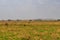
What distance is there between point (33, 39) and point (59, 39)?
290 centimetres

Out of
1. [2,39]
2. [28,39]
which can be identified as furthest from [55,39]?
[2,39]

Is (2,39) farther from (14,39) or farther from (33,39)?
(33,39)

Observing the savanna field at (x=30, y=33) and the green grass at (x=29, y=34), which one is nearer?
the green grass at (x=29, y=34)

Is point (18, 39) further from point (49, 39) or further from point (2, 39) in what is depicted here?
point (49, 39)

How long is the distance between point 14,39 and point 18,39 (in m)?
0.44

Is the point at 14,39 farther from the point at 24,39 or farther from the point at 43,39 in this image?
the point at 43,39

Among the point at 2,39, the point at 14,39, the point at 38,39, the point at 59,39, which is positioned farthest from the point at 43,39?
the point at 2,39

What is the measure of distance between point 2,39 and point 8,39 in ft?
2.15

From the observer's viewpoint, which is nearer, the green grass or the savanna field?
the green grass

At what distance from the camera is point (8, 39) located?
722 inches

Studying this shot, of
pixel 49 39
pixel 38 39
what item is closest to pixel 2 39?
pixel 38 39

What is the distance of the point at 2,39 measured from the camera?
60.2 feet

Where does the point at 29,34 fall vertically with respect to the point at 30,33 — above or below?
above

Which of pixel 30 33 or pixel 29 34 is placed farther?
pixel 30 33
